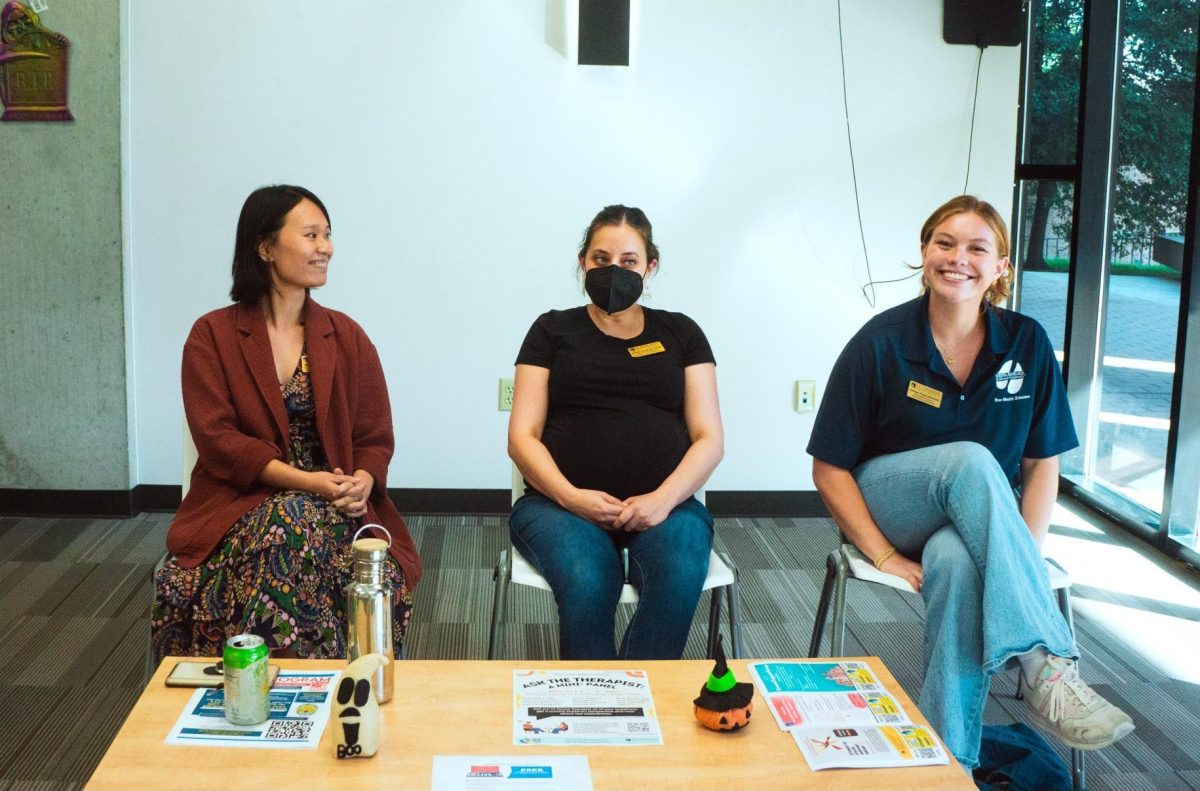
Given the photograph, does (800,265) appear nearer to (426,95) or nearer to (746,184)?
(746,184)

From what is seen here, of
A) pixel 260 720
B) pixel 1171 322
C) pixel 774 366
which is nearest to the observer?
pixel 260 720

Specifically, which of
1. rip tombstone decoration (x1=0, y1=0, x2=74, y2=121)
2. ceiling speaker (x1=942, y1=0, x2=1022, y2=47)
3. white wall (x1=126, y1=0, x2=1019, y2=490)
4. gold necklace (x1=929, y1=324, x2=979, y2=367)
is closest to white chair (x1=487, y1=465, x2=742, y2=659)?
gold necklace (x1=929, y1=324, x2=979, y2=367)

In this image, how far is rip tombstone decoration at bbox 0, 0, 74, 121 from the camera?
383 centimetres

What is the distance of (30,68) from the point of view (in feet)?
12.6

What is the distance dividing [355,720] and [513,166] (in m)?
2.82

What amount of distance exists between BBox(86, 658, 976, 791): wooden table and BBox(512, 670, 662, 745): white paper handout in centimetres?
2

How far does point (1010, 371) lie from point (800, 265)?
72.8 inches

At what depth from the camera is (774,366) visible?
13.8ft

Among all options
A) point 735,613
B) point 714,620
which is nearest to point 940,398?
point 735,613

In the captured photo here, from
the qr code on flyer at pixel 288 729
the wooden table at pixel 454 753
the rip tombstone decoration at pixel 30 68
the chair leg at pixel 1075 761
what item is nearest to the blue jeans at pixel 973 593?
the chair leg at pixel 1075 761

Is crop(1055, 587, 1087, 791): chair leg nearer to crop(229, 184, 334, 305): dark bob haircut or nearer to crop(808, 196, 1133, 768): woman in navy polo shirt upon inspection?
crop(808, 196, 1133, 768): woman in navy polo shirt

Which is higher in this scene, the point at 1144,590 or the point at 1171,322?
the point at 1171,322

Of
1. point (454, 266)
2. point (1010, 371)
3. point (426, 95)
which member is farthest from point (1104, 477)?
point (426, 95)

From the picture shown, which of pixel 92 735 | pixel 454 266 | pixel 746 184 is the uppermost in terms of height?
pixel 746 184
